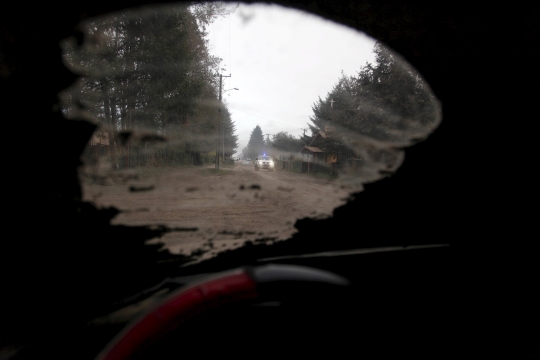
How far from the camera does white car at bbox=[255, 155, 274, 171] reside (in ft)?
7.23

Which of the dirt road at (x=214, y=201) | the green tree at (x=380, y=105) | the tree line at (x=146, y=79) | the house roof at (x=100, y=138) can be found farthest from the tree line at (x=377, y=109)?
the house roof at (x=100, y=138)

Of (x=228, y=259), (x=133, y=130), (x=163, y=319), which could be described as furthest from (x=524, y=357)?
(x=133, y=130)

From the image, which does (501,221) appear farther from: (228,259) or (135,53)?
(135,53)

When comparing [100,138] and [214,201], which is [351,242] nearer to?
[214,201]

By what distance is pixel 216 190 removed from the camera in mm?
1780

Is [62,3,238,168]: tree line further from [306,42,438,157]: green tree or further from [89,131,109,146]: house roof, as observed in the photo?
[306,42,438,157]: green tree

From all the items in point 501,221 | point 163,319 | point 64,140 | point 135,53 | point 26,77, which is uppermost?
point 135,53

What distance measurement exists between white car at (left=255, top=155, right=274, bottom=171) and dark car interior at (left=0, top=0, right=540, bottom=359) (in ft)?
1.99

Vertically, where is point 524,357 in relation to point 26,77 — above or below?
below

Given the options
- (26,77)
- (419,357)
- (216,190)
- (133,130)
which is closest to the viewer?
(26,77)

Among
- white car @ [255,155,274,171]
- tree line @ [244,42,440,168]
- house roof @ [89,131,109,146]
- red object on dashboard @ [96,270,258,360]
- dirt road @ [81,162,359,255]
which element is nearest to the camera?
red object on dashboard @ [96,270,258,360]

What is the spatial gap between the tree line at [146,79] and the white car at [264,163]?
1.32 feet

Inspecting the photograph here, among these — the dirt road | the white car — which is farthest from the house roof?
the white car

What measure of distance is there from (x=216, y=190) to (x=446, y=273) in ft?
3.49
